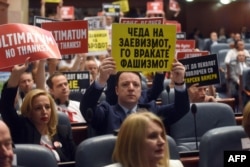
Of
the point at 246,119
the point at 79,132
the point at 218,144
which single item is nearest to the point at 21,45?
the point at 79,132

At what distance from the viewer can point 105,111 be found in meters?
4.40

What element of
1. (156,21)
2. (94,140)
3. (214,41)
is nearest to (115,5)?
(214,41)

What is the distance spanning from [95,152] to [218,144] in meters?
0.85

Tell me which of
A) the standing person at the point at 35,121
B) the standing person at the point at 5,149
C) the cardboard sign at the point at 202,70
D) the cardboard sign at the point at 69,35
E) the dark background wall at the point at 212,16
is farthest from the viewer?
the dark background wall at the point at 212,16

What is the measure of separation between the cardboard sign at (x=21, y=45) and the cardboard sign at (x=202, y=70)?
139cm

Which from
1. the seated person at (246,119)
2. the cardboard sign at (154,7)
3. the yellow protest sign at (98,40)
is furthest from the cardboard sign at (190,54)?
the cardboard sign at (154,7)

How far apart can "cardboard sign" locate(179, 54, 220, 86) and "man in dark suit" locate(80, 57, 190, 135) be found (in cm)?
89

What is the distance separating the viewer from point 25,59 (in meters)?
4.21

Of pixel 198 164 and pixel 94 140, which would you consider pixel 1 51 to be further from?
pixel 198 164

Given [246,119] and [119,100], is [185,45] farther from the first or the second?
[246,119]

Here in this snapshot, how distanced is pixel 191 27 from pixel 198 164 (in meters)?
18.9

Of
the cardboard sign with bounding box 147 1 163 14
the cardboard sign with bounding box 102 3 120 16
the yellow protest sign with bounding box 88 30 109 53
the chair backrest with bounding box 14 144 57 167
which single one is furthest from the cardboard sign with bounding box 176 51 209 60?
the cardboard sign with bounding box 147 1 163 14

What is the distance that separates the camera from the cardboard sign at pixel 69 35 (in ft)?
19.4

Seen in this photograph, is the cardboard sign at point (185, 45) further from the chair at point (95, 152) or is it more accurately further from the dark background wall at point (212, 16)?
the dark background wall at point (212, 16)
